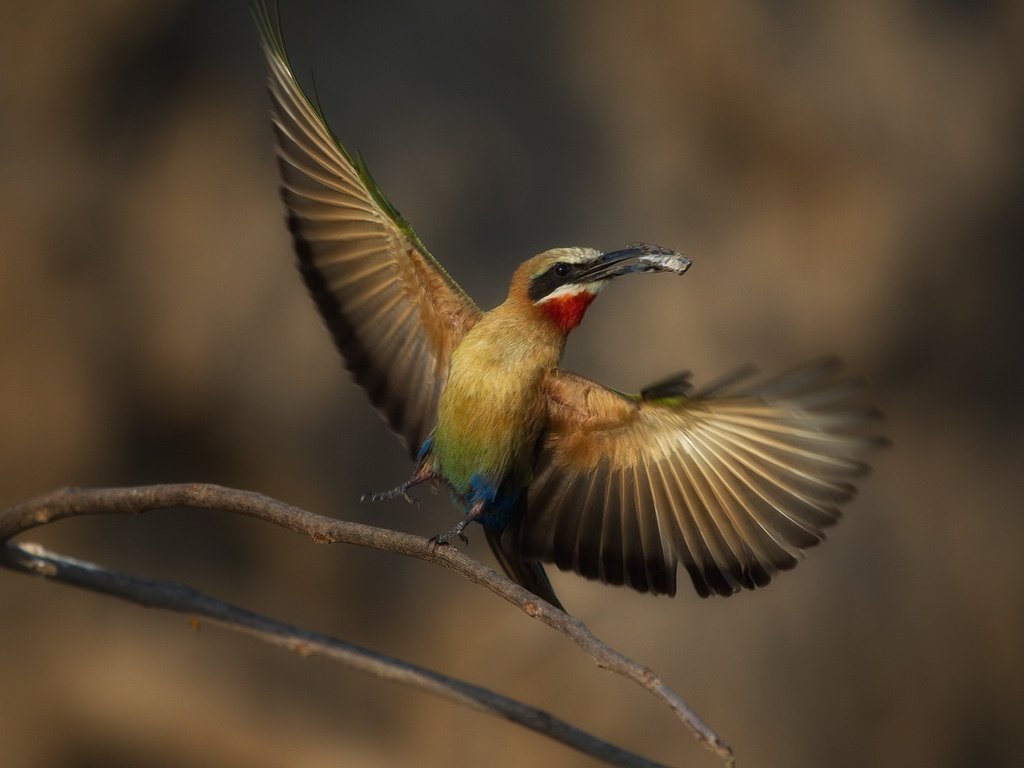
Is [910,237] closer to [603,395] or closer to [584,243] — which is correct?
[584,243]

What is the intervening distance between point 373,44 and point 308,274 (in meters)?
1.64

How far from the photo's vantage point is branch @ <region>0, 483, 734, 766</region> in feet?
4.20

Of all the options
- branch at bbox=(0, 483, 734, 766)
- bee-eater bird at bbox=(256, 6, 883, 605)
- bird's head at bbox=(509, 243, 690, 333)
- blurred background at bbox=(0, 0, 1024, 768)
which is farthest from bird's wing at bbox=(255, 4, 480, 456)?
blurred background at bbox=(0, 0, 1024, 768)

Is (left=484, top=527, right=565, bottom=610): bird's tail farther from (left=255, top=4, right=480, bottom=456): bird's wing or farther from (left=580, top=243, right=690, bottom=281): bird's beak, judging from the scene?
(left=580, top=243, right=690, bottom=281): bird's beak

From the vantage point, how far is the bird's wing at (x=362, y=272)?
1930mm

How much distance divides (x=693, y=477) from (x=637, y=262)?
0.34 m

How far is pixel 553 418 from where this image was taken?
5.88 feet

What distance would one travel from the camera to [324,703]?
3.36 m

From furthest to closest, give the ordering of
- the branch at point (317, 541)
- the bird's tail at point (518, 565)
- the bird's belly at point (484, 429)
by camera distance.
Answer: the bird's tail at point (518, 565), the bird's belly at point (484, 429), the branch at point (317, 541)

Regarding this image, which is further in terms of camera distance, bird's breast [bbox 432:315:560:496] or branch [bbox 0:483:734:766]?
bird's breast [bbox 432:315:560:496]

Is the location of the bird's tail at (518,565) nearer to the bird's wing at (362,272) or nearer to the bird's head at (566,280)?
the bird's wing at (362,272)

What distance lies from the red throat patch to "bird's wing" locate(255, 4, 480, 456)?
20 centimetres

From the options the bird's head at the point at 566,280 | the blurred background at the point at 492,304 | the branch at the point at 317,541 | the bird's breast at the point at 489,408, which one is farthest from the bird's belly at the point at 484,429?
the blurred background at the point at 492,304

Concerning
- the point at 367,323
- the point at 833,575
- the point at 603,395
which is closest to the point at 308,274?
the point at 367,323
